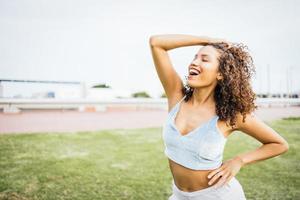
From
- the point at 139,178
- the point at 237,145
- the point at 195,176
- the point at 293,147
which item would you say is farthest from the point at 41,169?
the point at 293,147

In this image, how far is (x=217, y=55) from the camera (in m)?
1.92

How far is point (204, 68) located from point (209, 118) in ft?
1.02

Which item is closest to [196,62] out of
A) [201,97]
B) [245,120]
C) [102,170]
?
[201,97]

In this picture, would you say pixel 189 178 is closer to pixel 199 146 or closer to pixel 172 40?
pixel 199 146

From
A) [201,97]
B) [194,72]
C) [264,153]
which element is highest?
[194,72]

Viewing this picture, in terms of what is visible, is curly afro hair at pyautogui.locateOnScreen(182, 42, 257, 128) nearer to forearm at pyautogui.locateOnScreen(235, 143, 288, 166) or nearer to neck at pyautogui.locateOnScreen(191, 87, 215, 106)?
neck at pyautogui.locateOnScreen(191, 87, 215, 106)

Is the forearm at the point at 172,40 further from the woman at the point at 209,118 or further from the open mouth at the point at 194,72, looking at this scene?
the open mouth at the point at 194,72

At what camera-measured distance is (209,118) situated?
1.85 meters

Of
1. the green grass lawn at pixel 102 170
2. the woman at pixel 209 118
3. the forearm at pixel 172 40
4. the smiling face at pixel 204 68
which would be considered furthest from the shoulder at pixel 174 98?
the green grass lawn at pixel 102 170

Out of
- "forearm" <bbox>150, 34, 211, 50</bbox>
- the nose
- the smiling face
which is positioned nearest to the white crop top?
the smiling face

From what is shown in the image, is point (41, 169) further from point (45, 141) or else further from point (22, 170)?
point (45, 141)

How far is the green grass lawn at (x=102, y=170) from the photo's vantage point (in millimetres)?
4301

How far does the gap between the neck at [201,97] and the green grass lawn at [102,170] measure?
2581 millimetres

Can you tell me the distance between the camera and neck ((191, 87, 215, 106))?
6.47 feet
